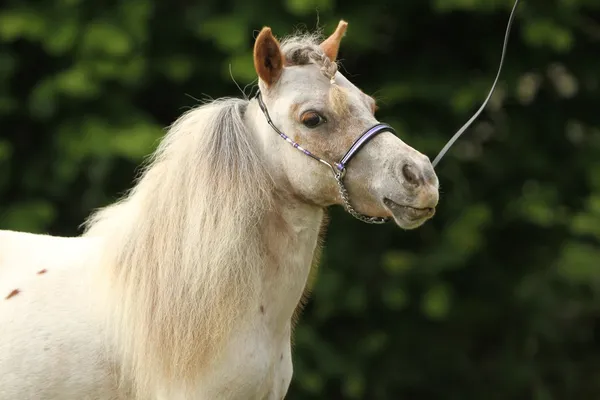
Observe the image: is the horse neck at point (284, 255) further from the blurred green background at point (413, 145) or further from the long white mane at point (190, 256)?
Result: the blurred green background at point (413, 145)

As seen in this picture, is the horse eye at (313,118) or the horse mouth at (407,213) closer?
the horse mouth at (407,213)

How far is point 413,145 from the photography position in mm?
6812

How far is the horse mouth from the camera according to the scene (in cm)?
307

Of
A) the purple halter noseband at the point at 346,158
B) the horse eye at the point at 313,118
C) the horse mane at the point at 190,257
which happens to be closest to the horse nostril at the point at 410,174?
the purple halter noseband at the point at 346,158

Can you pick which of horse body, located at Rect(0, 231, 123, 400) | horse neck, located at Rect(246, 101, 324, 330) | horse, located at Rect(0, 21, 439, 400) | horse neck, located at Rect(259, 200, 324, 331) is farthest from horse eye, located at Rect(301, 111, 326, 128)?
horse body, located at Rect(0, 231, 123, 400)

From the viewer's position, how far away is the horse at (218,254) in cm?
317

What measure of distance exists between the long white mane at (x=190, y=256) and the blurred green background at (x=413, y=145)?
3.21m

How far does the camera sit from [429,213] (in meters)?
3.09

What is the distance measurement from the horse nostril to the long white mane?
0.48 m

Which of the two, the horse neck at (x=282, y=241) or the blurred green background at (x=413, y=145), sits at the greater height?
the horse neck at (x=282, y=241)

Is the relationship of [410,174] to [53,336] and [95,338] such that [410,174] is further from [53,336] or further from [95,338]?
[53,336]

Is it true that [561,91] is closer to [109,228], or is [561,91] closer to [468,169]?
[468,169]

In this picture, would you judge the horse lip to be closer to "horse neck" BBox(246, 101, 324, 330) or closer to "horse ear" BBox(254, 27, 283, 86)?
"horse neck" BBox(246, 101, 324, 330)

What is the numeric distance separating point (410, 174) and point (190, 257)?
2.47 ft
